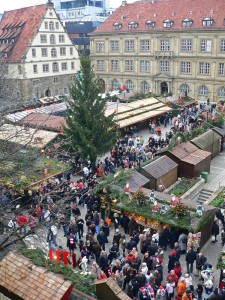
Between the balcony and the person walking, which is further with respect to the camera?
the balcony

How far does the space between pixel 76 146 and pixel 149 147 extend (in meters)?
6.67

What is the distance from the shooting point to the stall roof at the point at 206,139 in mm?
29172

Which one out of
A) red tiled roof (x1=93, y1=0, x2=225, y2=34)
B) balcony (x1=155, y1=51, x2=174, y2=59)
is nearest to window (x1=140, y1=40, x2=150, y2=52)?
red tiled roof (x1=93, y1=0, x2=225, y2=34)

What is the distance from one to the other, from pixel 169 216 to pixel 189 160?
8524 mm

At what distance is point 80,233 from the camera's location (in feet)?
61.0

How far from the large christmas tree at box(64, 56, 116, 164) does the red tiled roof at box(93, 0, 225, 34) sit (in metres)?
30.3

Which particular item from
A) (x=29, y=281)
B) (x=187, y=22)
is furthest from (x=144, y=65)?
(x=29, y=281)

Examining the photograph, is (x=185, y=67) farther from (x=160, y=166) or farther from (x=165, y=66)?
(x=160, y=166)

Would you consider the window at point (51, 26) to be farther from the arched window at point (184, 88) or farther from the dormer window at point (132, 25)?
the arched window at point (184, 88)

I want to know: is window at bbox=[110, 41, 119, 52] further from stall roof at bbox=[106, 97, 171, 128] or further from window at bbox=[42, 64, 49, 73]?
stall roof at bbox=[106, 97, 171, 128]

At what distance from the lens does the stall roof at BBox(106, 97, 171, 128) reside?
35875 millimetres

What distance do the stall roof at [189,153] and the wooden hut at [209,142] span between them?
1032 mm

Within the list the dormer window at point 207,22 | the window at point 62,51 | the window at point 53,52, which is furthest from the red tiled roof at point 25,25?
the dormer window at point 207,22

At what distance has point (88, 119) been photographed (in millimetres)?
26844
